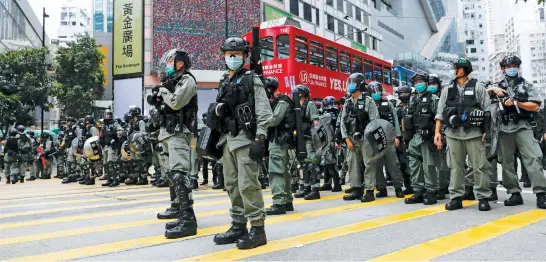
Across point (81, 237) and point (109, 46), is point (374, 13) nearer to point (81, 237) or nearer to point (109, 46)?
point (109, 46)

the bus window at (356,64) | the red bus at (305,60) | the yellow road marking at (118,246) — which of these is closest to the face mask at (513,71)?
the yellow road marking at (118,246)

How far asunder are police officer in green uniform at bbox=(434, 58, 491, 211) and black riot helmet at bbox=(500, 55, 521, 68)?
532mm

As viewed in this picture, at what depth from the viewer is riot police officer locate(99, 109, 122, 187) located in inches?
422

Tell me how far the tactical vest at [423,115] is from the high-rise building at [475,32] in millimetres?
119943

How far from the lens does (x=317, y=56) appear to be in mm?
14164

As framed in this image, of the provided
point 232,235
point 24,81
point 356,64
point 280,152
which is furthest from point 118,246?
point 24,81

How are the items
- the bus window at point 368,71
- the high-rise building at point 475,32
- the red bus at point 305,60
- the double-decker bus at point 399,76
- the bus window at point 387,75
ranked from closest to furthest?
the red bus at point 305,60 < the bus window at point 368,71 < the bus window at point 387,75 < the double-decker bus at point 399,76 < the high-rise building at point 475,32

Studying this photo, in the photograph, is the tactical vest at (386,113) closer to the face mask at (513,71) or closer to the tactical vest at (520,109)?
the tactical vest at (520,109)

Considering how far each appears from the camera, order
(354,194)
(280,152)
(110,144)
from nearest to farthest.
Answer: (280,152) → (354,194) → (110,144)

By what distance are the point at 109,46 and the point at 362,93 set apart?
1684 inches

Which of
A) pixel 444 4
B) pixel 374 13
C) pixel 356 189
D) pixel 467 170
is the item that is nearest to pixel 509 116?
pixel 467 170

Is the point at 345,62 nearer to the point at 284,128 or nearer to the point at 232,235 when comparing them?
the point at 284,128

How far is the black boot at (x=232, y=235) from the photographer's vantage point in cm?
390

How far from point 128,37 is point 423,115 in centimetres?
2812
